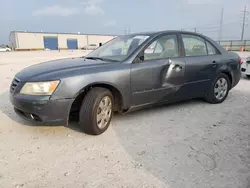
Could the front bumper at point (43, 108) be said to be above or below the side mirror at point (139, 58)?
below

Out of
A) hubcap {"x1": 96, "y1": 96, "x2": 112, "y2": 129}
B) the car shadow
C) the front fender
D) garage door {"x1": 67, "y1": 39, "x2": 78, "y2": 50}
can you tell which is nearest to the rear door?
the front fender

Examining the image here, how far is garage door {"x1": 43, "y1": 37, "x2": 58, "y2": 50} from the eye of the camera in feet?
186

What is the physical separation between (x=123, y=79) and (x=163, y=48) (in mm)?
1068

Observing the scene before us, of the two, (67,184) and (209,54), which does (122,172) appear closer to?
(67,184)

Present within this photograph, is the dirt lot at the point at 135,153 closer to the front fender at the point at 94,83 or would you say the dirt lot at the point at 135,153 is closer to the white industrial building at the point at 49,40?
the front fender at the point at 94,83

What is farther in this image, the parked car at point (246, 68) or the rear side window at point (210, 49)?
the parked car at point (246, 68)

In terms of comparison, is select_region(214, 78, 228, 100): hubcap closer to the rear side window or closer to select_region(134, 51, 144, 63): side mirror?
the rear side window

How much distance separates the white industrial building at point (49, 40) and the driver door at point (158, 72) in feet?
171

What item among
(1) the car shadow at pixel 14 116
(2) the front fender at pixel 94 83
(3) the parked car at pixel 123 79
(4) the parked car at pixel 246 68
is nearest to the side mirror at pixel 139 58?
(3) the parked car at pixel 123 79

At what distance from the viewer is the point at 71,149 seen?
2.94m

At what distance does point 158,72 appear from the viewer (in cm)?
384

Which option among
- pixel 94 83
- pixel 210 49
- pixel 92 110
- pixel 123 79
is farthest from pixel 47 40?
pixel 92 110

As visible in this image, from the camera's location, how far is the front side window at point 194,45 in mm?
4371

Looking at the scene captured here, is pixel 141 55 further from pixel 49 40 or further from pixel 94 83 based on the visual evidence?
pixel 49 40
